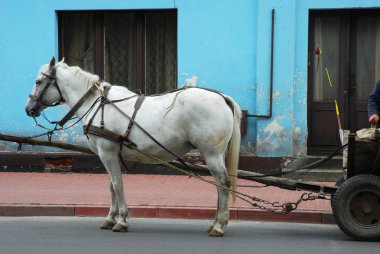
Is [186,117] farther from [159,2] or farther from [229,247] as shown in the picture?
[159,2]

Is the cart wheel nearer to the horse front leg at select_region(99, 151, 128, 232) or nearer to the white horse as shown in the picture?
the white horse

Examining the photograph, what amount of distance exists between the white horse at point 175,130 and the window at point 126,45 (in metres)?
5.10

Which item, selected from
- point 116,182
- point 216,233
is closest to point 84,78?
point 116,182

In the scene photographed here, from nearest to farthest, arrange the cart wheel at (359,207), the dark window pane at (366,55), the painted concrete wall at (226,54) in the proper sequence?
the cart wheel at (359,207) < the painted concrete wall at (226,54) < the dark window pane at (366,55)

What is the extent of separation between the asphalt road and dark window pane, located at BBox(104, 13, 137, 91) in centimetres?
496

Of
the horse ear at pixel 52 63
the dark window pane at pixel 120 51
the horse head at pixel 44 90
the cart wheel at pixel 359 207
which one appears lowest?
the cart wheel at pixel 359 207

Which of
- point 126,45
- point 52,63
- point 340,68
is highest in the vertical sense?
point 126,45

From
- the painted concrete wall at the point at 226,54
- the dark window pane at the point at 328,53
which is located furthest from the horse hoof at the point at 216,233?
the dark window pane at the point at 328,53

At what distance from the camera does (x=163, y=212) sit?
8445 millimetres

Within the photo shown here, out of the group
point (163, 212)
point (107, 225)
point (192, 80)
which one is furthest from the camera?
point (192, 80)

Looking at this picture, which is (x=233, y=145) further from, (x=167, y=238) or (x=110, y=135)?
(x=110, y=135)

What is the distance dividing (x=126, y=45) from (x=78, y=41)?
1025 millimetres

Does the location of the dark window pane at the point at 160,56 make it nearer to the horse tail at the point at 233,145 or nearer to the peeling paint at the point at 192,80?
the peeling paint at the point at 192,80

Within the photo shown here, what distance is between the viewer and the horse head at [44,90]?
758 cm
